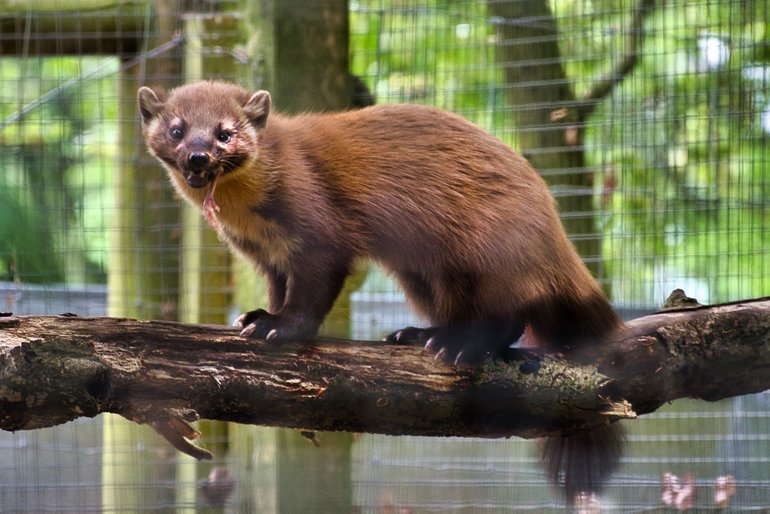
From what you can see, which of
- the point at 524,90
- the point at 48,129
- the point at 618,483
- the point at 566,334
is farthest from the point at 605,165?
the point at 48,129

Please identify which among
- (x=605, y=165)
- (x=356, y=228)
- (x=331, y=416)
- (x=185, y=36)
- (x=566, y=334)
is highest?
(x=185, y=36)

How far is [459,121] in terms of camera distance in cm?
351

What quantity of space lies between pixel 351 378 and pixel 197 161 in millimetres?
949

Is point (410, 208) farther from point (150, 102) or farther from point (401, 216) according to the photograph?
point (150, 102)

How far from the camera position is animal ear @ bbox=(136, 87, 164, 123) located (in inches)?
135

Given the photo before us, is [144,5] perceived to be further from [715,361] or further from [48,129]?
[715,361]

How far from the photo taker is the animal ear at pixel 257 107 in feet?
11.2

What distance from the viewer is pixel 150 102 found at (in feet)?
11.3

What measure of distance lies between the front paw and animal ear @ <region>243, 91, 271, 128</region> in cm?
78

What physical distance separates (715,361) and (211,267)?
303 cm

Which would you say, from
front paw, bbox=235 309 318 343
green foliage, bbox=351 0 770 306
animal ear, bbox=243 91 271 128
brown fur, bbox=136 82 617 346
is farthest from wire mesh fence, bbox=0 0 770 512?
front paw, bbox=235 309 318 343

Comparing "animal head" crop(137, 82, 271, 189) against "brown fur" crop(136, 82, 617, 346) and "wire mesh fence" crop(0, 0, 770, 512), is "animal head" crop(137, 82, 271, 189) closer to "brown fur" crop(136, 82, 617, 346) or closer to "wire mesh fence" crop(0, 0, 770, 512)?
"brown fur" crop(136, 82, 617, 346)

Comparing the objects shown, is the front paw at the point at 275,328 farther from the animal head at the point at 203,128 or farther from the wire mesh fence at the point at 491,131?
the wire mesh fence at the point at 491,131

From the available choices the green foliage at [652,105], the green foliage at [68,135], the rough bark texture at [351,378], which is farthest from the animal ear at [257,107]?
the green foliage at [652,105]
